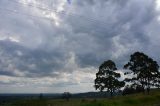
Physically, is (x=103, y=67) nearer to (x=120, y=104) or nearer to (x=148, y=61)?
(x=148, y=61)

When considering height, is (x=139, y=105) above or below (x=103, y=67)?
below

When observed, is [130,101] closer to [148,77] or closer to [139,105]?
[139,105]

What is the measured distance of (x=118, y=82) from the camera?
8050cm

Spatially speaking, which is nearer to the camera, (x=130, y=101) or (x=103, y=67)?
(x=130, y=101)

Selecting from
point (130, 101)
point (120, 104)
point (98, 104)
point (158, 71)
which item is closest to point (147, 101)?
point (130, 101)

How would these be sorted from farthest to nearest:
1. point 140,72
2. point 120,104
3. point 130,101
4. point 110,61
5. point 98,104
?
point 110,61
point 140,72
point 130,101
point 120,104
point 98,104

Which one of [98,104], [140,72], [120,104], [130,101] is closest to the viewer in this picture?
[98,104]

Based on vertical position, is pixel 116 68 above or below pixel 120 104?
above

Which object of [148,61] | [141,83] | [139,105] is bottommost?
[139,105]

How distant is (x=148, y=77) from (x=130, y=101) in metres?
22.0

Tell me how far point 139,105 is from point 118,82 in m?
28.3

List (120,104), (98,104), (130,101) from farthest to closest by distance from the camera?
(130,101), (120,104), (98,104)

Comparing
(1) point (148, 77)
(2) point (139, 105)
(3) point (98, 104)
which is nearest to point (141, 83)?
(1) point (148, 77)

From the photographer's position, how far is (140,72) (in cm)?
7512
